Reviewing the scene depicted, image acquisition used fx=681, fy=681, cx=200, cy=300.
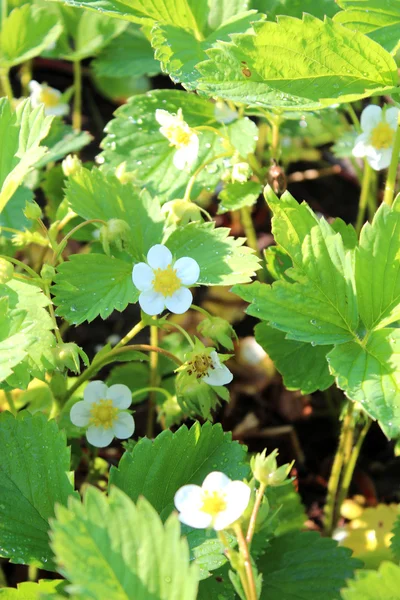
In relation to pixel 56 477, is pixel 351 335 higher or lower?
higher

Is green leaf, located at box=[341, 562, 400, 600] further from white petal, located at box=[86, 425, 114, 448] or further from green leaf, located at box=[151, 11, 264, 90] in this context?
green leaf, located at box=[151, 11, 264, 90]

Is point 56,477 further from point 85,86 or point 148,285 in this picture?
point 85,86

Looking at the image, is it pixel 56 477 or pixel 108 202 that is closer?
pixel 56 477

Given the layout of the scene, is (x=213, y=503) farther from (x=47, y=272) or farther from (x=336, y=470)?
(x=336, y=470)

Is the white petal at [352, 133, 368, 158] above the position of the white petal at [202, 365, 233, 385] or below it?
above

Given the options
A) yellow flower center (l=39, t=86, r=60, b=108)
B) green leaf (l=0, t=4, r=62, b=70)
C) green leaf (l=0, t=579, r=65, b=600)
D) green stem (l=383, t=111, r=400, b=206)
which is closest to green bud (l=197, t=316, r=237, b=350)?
green stem (l=383, t=111, r=400, b=206)

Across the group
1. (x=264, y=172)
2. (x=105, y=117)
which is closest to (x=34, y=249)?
(x=105, y=117)
